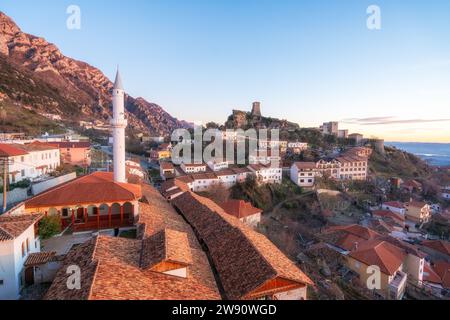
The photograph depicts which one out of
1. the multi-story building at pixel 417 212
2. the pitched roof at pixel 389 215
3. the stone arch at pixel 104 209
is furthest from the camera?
the multi-story building at pixel 417 212

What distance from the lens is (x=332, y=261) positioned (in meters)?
25.5

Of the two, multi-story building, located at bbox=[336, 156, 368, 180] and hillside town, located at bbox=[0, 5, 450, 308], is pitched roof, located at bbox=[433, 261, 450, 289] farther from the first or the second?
multi-story building, located at bbox=[336, 156, 368, 180]

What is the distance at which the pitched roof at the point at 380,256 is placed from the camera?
73.2 feet

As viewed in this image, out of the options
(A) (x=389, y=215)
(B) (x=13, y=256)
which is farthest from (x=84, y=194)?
(A) (x=389, y=215)

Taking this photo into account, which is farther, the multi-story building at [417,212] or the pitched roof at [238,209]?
the multi-story building at [417,212]

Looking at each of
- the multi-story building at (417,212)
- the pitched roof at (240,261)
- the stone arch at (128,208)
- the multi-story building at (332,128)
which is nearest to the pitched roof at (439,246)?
the multi-story building at (417,212)

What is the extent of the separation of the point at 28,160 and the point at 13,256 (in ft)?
68.4

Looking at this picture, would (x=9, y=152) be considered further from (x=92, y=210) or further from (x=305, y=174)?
(x=305, y=174)

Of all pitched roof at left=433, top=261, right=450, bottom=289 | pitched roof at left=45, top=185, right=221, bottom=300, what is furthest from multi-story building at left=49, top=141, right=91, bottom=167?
pitched roof at left=433, top=261, right=450, bottom=289

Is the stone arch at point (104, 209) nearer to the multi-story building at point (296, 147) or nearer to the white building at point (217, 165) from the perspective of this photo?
the white building at point (217, 165)

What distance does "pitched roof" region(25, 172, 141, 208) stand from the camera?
53.4 feet

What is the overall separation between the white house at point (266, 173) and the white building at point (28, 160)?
105 ft

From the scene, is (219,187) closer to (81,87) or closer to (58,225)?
(58,225)
